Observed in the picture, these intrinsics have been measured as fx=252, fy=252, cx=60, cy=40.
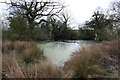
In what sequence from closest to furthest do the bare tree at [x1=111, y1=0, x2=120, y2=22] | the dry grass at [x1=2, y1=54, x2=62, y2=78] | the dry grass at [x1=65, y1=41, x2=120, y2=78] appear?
the dry grass at [x1=2, y1=54, x2=62, y2=78] → the dry grass at [x1=65, y1=41, x2=120, y2=78] → the bare tree at [x1=111, y1=0, x2=120, y2=22]

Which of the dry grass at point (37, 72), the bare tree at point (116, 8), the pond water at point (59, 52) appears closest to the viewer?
the dry grass at point (37, 72)

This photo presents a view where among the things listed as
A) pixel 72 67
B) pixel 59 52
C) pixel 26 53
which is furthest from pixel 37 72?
pixel 59 52

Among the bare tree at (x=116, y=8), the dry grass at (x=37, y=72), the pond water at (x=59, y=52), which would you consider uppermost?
the bare tree at (x=116, y=8)

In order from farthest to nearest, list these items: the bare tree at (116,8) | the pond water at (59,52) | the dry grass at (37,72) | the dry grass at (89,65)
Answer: the bare tree at (116,8) < the pond water at (59,52) < the dry grass at (89,65) < the dry grass at (37,72)

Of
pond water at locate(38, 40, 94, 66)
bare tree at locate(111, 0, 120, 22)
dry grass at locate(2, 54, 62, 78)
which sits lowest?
pond water at locate(38, 40, 94, 66)

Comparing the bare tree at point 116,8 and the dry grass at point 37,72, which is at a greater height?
the bare tree at point 116,8

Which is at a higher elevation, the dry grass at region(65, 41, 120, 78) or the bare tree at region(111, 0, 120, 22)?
the bare tree at region(111, 0, 120, 22)

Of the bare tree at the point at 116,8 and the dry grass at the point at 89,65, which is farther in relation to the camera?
the bare tree at the point at 116,8

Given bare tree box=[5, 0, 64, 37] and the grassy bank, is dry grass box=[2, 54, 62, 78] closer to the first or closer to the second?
the grassy bank

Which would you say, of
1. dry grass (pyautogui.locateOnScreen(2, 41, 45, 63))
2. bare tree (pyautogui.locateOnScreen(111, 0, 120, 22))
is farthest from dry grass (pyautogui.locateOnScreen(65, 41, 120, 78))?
bare tree (pyautogui.locateOnScreen(111, 0, 120, 22))

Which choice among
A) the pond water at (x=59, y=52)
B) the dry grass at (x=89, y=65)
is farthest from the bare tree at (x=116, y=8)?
the dry grass at (x=89, y=65)

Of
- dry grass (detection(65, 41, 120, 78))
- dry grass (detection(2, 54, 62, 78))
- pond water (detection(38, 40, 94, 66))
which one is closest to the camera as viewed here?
dry grass (detection(2, 54, 62, 78))

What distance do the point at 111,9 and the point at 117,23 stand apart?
187 cm

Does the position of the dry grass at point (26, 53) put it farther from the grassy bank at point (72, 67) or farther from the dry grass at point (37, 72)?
the dry grass at point (37, 72)
